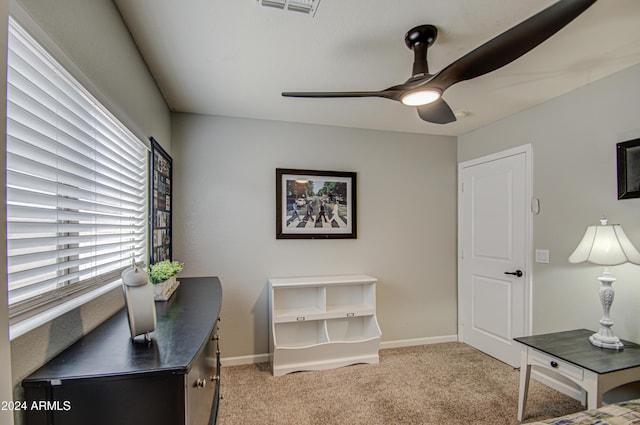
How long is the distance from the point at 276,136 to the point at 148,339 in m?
2.50

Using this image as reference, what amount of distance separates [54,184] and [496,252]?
3.51 metres

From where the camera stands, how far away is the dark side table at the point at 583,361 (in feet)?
6.02

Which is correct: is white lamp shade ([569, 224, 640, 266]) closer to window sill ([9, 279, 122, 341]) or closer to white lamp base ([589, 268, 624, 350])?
white lamp base ([589, 268, 624, 350])

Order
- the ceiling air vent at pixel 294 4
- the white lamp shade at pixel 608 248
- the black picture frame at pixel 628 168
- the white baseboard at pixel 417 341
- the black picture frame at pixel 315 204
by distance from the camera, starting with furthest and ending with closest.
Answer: the white baseboard at pixel 417 341 → the black picture frame at pixel 315 204 → the black picture frame at pixel 628 168 → the white lamp shade at pixel 608 248 → the ceiling air vent at pixel 294 4

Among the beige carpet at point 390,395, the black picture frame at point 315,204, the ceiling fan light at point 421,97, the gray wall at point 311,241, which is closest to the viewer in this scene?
the ceiling fan light at point 421,97

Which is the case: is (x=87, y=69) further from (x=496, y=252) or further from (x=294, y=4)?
(x=496, y=252)

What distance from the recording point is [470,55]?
1.46m

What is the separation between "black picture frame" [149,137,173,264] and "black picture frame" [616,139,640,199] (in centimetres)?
325

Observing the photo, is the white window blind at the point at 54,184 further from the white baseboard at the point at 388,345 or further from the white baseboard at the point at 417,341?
the white baseboard at the point at 417,341

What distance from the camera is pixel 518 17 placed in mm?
1697

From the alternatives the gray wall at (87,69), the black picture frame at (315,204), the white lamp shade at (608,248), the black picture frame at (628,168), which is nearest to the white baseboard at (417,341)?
the black picture frame at (315,204)

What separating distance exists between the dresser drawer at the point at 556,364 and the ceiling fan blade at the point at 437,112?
65.4 inches

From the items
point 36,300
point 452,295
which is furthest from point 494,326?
point 36,300

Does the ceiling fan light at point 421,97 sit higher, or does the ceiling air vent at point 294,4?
the ceiling air vent at point 294,4
